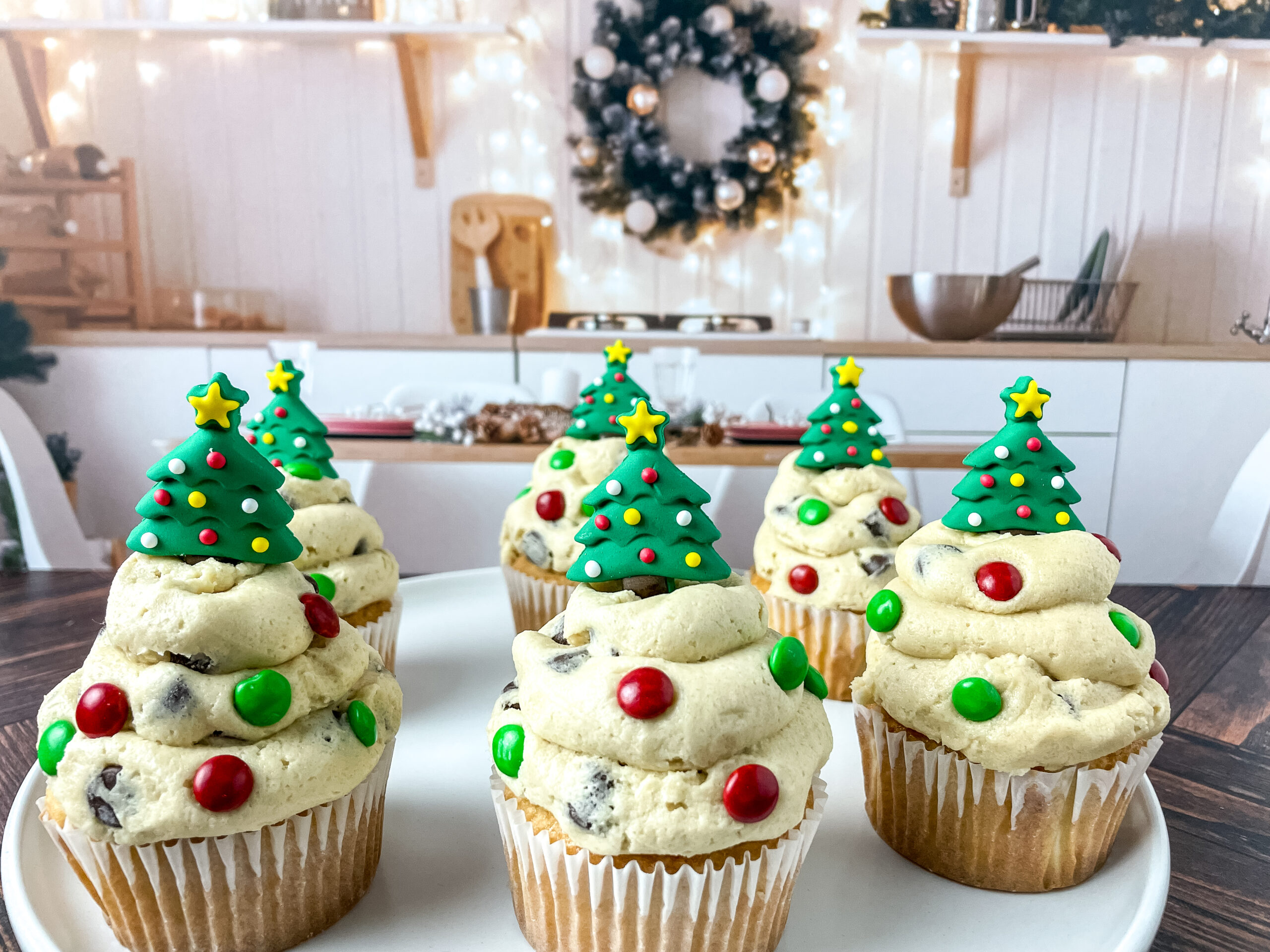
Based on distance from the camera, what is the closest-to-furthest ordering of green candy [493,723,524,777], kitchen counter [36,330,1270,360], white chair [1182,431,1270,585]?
green candy [493,723,524,777] → white chair [1182,431,1270,585] → kitchen counter [36,330,1270,360]

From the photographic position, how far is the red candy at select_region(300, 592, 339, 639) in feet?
3.54

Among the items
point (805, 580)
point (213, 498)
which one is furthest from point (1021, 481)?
point (213, 498)

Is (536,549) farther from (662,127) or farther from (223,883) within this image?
(662,127)

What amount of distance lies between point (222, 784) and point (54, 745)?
0.22 m

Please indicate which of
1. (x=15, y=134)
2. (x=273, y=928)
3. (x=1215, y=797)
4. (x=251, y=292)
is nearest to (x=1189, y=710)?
(x=1215, y=797)

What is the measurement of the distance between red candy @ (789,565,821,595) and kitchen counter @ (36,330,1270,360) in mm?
2566

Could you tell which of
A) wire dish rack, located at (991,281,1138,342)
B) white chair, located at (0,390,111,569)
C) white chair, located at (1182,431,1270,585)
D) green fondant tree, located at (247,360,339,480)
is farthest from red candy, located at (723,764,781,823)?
wire dish rack, located at (991,281,1138,342)

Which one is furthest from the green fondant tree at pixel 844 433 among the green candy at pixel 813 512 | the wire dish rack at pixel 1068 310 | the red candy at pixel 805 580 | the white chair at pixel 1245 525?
the wire dish rack at pixel 1068 310

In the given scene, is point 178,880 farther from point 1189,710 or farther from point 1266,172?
point 1266,172

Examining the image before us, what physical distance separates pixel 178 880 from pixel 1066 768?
44.3 inches

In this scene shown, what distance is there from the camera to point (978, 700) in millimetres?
1122

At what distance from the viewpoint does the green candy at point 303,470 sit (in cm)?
166

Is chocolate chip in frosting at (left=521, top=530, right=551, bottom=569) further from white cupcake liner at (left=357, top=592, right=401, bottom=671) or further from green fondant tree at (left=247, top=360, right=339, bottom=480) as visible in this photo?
green fondant tree at (left=247, top=360, right=339, bottom=480)

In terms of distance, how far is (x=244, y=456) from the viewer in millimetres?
1062
